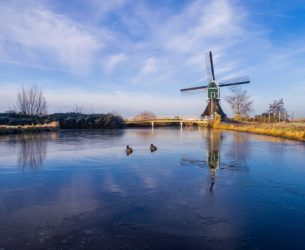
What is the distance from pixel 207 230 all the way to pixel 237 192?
312 cm

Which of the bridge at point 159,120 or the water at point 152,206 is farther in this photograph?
the bridge at point 159,120

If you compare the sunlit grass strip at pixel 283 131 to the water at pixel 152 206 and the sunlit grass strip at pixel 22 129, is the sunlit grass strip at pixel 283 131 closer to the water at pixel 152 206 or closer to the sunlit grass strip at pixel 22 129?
the water at pixel 152 206

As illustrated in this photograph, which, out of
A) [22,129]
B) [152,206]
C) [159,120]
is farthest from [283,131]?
[159,120]

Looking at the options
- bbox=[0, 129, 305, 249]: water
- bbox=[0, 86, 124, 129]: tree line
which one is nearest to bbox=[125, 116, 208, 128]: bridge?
bbox=[0, 86, 124, 129]: tree line

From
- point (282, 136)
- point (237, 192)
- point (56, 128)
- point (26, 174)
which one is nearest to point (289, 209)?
point (237, 192)

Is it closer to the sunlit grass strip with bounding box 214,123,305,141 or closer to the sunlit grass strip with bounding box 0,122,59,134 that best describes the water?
the sunlit grass strip with bounding box 214,123,305,141

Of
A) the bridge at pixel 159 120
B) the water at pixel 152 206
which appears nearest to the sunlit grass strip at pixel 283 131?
the water at pixel 152 206

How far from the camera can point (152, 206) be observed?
7.47 m

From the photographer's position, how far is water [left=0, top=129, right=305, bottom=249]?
5590 millimetres

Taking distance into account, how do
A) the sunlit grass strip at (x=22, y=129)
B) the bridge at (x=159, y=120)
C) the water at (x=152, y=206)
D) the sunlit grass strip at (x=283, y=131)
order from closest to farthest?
the water at (x=152, y=206) → the sunlit grass strip at (x=283, y=131) → the sunlit grass strip at (x=22, y=129) → the bridge at (x=159, y=120)

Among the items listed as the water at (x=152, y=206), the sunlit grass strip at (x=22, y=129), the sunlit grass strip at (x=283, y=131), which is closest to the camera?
the water at (x=152, y=206)

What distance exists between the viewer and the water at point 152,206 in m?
5.59

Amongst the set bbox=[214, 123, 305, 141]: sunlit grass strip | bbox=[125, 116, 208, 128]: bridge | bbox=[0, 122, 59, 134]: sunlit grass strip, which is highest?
bbox=[125, 116, 208, 128]: bridge

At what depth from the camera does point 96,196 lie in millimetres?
8391
